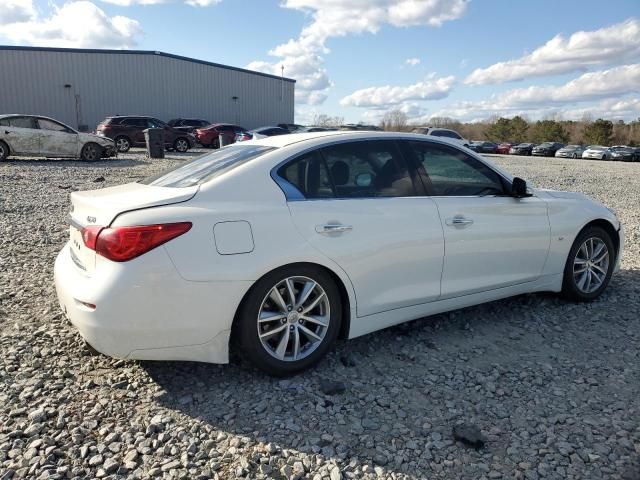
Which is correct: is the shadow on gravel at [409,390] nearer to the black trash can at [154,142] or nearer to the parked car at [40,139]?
the parked car at [40,139]

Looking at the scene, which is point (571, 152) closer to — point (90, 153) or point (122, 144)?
point (122, 144)

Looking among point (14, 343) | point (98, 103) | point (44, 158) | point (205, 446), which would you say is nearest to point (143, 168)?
point (44, 158)

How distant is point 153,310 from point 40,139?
1579 cm

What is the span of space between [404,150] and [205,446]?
2382mm

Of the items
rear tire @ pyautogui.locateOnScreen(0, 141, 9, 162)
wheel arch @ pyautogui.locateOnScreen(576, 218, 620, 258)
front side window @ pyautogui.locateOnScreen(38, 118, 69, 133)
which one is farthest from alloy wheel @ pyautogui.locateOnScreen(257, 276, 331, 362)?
rear tire @ pyautogui.locateOnScreen(0, 141, 9, 162)

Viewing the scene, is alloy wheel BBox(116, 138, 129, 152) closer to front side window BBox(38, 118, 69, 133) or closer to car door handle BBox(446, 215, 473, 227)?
front side window BBox(38, 118, 69, 133)

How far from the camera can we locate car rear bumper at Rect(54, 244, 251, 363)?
8.87ft

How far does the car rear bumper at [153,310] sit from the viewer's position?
270 cm

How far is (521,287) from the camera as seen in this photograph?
4.16 metres

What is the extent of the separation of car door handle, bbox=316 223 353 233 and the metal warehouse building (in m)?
34.4

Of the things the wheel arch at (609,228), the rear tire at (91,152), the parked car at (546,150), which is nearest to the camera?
the wheel arch at (609,228)

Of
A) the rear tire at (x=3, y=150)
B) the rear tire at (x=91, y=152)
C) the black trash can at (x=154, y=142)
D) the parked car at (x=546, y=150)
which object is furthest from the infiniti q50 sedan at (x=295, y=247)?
the parked car at (x=546, y=150)

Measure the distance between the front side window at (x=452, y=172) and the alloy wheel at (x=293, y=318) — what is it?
1215 mm

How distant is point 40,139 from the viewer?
1595 cm
